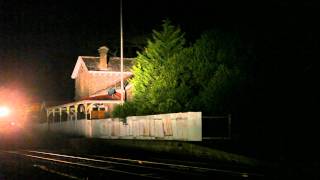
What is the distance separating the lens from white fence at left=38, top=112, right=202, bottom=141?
89.9 feet

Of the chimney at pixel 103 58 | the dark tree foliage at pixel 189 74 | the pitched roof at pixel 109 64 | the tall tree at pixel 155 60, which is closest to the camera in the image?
the dark tree foliage at pixel 189 74

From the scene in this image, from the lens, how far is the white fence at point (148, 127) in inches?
1079

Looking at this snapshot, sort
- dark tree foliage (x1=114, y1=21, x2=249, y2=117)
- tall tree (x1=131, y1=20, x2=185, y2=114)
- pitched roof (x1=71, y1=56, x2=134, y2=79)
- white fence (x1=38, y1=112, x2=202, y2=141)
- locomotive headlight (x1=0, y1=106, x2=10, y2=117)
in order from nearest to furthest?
white fence (x1=38, y1=112, x2=202, y2=141)
dark tree foliage (x1=114, y1=21, x2=249, y2=117)
tall tree (x1=131, y1=20, x2=185, y2=114)
pitched roof (x1=71, y1=56, x2=134, y2=79)
locomotive headlight (x1=0, y1=106, x2=10, y2=117)

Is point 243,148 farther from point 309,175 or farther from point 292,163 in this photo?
point 309,175

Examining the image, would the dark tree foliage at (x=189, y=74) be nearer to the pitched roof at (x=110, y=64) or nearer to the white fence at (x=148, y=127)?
the white fence at (x=148, y=127)

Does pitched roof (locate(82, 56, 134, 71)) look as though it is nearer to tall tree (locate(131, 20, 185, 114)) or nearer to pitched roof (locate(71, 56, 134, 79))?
pitched roof (locate(71, 56, 134, 79))

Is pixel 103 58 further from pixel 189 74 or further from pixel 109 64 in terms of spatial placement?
pixel 189 74

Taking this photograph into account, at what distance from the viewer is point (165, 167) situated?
18.2 m

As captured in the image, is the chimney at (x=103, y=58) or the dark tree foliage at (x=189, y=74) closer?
the dark tree foliage at (x=189, y=74)

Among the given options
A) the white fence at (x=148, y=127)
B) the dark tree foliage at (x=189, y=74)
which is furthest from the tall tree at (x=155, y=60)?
the white fence at (x=148, y=127)

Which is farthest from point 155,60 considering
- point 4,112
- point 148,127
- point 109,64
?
point 4,112

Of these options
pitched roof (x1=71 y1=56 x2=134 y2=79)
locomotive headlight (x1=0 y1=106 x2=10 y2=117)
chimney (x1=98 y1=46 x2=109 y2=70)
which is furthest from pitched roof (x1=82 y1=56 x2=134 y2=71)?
locomotive headlight (x1=0 y1=106 x2=10 y2=117)

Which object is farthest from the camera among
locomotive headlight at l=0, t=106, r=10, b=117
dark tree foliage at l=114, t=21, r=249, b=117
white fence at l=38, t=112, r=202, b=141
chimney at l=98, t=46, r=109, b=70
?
locomotive headlight at l=0, t=106, r=10, b=117

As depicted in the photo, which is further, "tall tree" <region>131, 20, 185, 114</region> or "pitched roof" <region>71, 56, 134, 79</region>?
"pitched roof" <region>71, 56, 134, 79</region>
